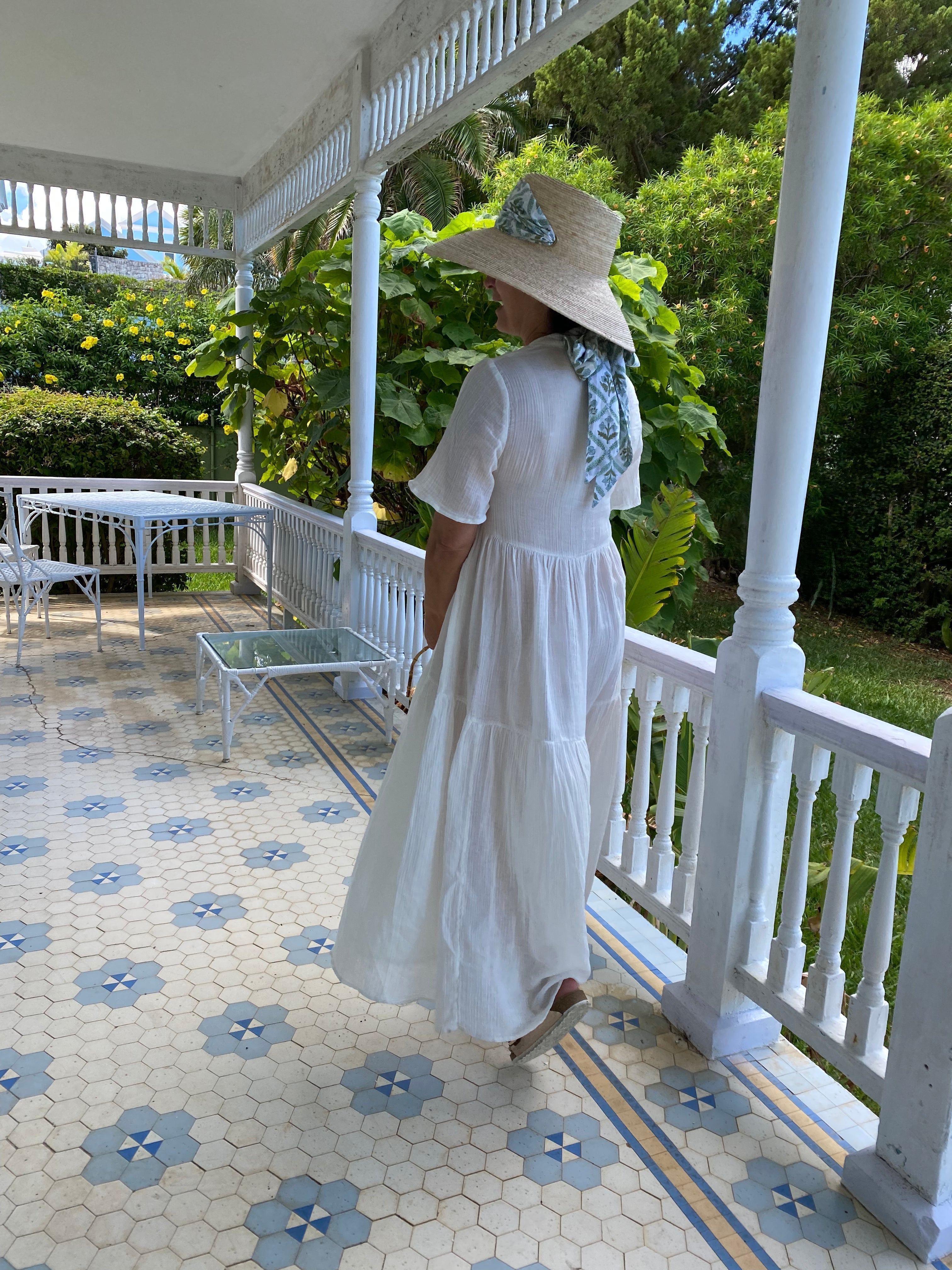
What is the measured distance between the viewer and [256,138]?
19.7ft

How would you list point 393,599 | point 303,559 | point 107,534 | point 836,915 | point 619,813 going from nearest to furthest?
1. point 836,915
2. point 619,813
3. point 393,599
4. point 303,559
5. point 107,534

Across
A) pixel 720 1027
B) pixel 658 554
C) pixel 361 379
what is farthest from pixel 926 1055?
pixel 361 379

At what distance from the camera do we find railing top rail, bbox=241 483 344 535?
5270 mm

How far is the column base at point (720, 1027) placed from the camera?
85.4 inches

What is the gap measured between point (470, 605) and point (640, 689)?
92 centimetres

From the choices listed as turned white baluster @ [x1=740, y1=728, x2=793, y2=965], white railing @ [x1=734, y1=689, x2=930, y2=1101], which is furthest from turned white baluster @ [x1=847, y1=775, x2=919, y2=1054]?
turned white baluster @ [x1=740, y1=728, x2=793, y2=965]

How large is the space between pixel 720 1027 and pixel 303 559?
4.40 meters

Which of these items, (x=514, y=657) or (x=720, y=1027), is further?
(x=720, y=1027)

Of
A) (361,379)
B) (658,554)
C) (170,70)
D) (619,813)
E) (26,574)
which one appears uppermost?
(170,70)

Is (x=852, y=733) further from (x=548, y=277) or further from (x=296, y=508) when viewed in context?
(x=296, y=508)

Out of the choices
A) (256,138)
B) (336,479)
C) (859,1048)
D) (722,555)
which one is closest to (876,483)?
(722,555)

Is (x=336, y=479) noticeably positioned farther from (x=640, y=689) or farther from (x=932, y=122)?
(x=932, y=122)

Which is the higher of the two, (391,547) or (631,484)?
(631,484)

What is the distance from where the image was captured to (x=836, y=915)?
196 centimetres
